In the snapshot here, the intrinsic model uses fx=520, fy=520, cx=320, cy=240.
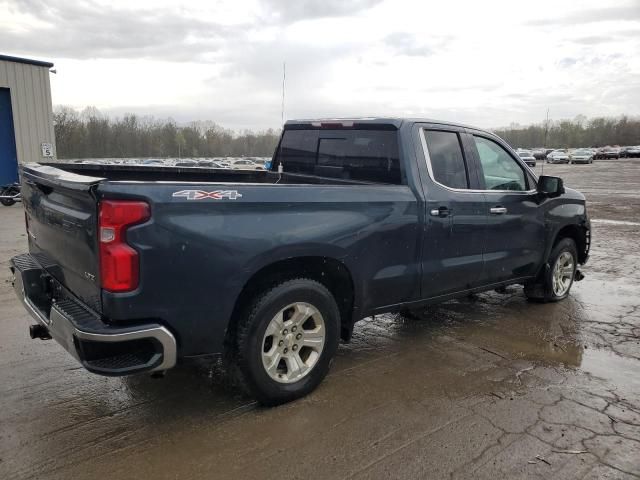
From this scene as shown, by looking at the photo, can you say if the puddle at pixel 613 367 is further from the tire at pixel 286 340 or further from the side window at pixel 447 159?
the tire at pixel 286 340

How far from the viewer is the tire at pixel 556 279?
5.90m

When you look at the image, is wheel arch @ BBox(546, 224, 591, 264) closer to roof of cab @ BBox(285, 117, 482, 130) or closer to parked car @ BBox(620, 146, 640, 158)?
roof of cab @ BBox(285, 117, 482, 130)

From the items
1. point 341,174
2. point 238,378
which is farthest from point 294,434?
point 341,174

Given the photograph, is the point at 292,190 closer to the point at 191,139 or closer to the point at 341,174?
the point at 341,174

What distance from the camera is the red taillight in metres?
2.73

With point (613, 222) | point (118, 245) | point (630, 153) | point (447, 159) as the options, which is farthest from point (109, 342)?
point (630, 153)

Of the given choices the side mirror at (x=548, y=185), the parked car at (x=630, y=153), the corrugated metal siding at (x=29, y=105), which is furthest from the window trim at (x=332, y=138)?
the parked car at (x=630, y=153)

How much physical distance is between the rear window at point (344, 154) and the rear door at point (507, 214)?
3.39ft

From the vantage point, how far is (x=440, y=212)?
4301 mm

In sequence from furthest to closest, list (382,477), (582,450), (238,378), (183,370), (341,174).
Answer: (341,174), (183,370), (238,378), (582,450), (382,477)

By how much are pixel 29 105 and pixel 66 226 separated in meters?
15.7

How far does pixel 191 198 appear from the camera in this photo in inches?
115

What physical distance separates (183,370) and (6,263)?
4903mm

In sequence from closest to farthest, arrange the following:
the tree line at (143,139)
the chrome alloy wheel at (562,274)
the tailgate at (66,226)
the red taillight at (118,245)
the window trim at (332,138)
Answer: the red taillight at (118,245) → the tailgate at (66,226) → the window trim at (332,138) → the chrome alloy wheel at (562,274) → the tree line at (143,139)
